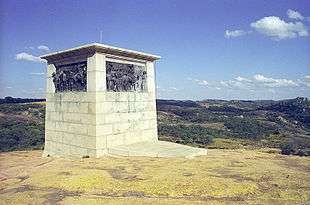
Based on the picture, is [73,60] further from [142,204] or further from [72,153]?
[142,204]

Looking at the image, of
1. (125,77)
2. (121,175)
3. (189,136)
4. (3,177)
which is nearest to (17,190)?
(3,177)

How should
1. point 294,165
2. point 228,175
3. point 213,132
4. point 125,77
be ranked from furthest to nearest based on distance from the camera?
point 213,132
point 125,77
point 294,165
point 228,175

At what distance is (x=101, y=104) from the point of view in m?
10.4

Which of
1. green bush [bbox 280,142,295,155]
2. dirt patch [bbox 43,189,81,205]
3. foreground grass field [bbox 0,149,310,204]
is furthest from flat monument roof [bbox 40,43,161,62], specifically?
green bush [bbox 280,142,295,155]

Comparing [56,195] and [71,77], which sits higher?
[71,77]

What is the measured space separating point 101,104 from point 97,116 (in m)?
0.47

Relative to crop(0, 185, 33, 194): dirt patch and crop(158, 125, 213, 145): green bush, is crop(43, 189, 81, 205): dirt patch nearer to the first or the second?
crop(0, 185, 33, 194): dirt patch

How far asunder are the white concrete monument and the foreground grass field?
207 cm

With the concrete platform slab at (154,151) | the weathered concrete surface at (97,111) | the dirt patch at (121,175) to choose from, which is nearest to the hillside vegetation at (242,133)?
the weathered concrete surface at (97,111)

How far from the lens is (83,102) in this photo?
1070 centimetres

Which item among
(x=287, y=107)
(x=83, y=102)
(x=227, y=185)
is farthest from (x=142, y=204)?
(x=287, y=107)

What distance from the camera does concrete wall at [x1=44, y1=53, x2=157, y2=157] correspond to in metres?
10.3

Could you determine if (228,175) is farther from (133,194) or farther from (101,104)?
(101,104)

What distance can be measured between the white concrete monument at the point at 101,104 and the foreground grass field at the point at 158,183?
2.07 m
